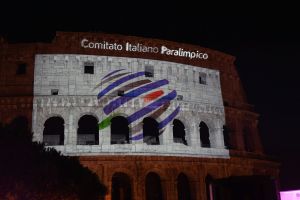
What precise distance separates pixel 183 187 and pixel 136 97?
793cm

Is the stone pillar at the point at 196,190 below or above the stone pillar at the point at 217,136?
below

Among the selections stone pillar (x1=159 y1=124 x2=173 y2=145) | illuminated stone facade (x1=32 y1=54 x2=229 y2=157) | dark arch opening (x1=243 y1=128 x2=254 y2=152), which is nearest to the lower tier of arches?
illuminated stone facade (x1=32 y1=54 x2=229 y2=157)

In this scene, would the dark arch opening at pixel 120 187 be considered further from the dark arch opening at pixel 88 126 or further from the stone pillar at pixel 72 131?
the stone pillar at pixel 72 131

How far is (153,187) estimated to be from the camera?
94.2 feet

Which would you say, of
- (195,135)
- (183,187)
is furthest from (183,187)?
(195,135)

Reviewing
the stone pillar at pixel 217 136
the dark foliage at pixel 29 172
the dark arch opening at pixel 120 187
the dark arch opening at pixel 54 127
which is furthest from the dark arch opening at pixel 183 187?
the dark foliage at pixel 29 172

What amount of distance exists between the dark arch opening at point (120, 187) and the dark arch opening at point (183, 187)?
4.12 meters

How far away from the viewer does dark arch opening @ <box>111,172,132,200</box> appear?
2786 centimetres

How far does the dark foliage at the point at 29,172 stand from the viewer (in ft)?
49.0

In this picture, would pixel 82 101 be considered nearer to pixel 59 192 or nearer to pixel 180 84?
pixel 180 84

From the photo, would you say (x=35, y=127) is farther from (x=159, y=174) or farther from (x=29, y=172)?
(x=29, y=172)

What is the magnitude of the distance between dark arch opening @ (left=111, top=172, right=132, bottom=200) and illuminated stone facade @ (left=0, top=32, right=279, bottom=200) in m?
0.50

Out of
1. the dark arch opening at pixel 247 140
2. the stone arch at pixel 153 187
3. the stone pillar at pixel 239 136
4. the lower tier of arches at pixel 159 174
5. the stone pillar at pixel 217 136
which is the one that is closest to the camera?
the lower tier of arches at pixel 159 174

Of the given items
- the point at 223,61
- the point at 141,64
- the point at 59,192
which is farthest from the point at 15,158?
the point at 223,61
